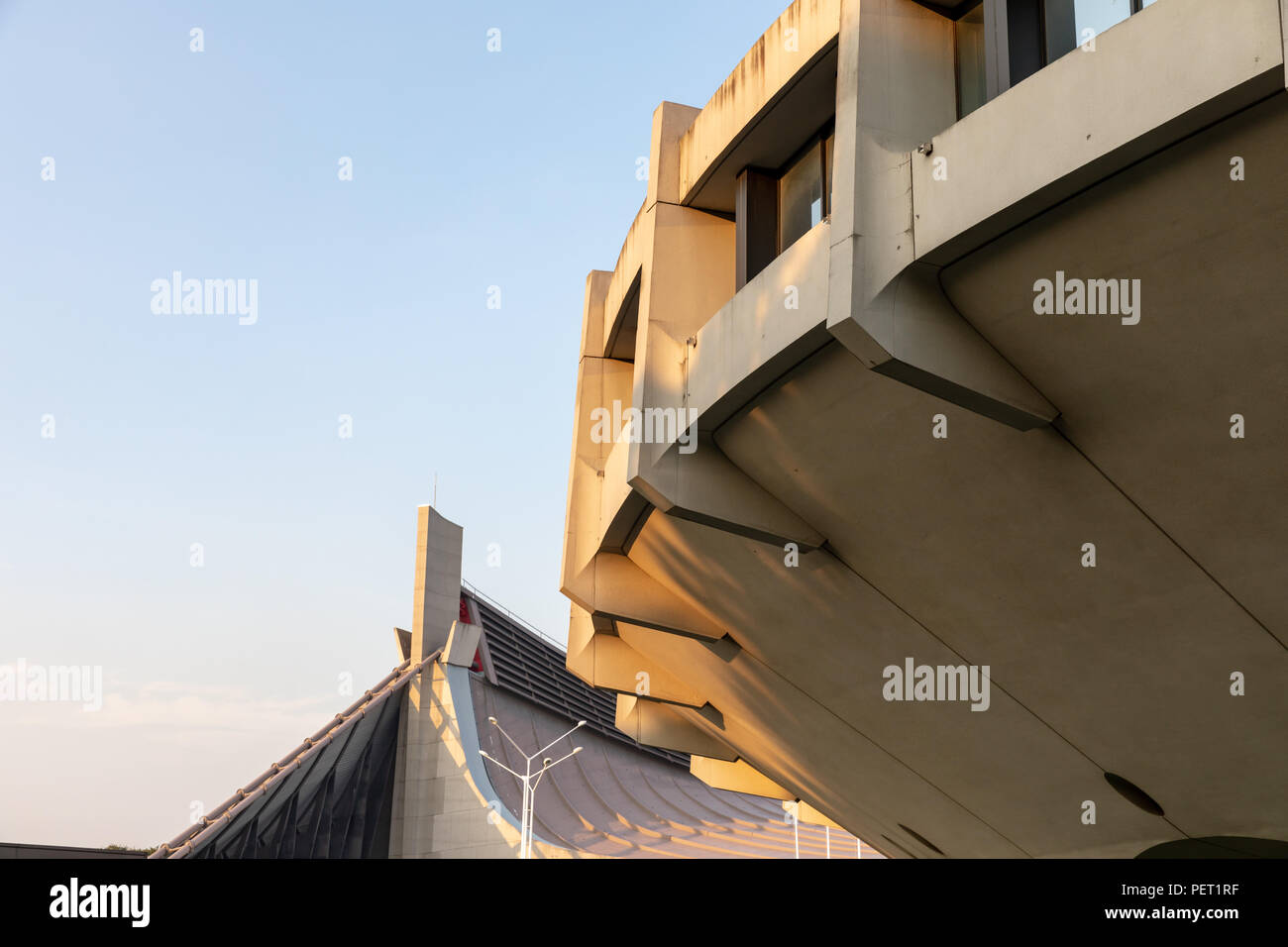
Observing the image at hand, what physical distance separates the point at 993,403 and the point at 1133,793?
594 centimetres

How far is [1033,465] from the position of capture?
8.73 meters

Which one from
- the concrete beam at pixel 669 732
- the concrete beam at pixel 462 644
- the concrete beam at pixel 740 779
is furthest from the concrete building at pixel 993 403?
the concrete beam at pixel 462 644

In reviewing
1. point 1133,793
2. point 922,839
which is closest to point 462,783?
point 922,839

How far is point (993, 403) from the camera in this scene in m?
7.88

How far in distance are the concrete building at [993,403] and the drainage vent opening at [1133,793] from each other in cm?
6

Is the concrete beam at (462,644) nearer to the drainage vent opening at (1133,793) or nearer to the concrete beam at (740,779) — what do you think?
the concrete beam at (740,779)

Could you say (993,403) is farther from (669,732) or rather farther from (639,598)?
(669,732)

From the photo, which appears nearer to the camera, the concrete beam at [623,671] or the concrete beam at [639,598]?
the concrete beam at [639,598]

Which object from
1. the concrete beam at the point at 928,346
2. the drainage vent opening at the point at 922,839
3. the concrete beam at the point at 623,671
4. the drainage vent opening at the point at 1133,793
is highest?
the concrete beam at the point at 928,346

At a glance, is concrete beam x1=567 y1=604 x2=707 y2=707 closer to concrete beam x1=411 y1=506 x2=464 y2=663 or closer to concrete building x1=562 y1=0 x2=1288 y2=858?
concrete building x1=562 y1=0 x2=1288 y2=858

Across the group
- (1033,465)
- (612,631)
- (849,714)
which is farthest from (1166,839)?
(612,631)

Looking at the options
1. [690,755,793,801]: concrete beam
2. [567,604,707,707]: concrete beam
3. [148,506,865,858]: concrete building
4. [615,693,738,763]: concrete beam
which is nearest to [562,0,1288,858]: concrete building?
[567,604,707,707]: concrete beam

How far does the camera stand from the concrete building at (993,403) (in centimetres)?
670

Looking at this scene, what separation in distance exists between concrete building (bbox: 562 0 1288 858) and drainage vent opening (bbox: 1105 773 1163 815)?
0.06 metres
